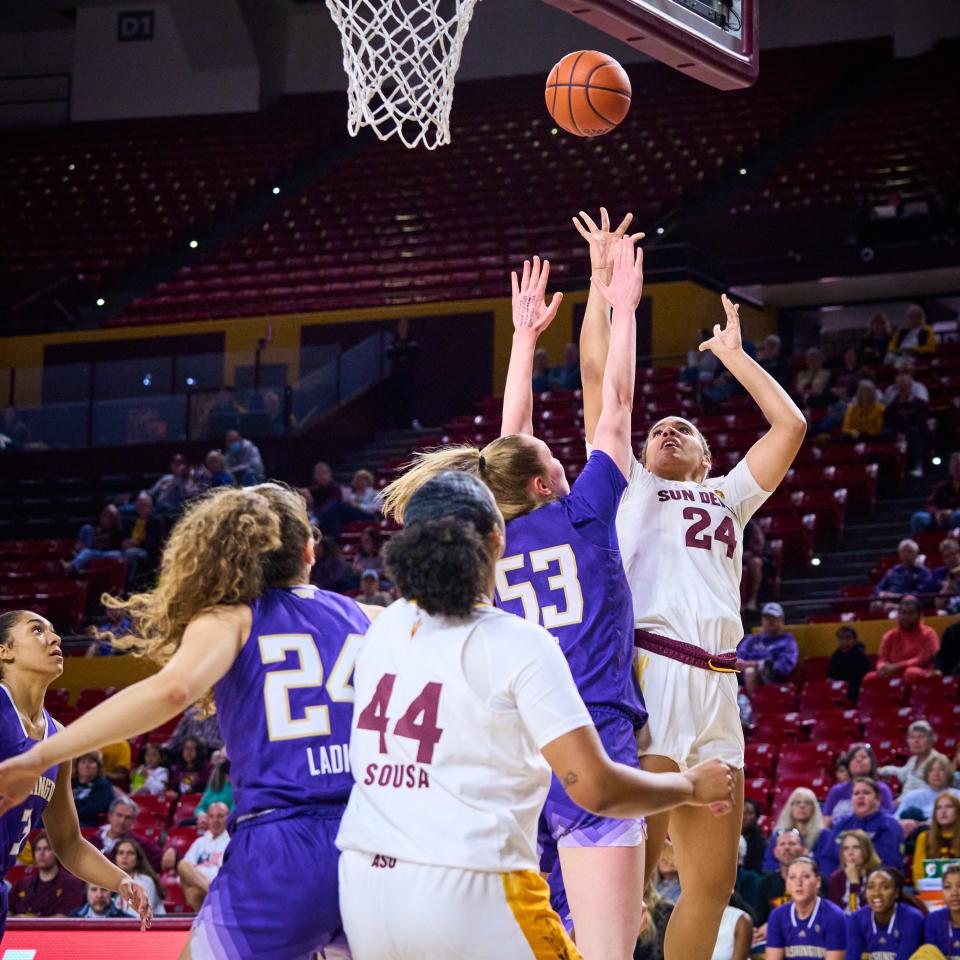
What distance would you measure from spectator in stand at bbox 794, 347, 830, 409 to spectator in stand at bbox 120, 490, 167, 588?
7.30 metres

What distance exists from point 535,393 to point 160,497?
4.73 m

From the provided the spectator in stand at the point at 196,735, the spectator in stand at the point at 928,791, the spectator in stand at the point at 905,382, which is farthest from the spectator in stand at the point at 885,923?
the spectator in stand at the point at 905,382

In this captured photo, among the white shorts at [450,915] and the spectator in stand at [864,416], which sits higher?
the spectator in stand at [864,416]

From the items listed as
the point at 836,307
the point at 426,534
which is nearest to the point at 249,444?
the point at 836,307

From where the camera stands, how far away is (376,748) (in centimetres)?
325

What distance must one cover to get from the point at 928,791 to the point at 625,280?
626 cm

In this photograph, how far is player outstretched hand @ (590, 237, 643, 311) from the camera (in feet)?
16.3

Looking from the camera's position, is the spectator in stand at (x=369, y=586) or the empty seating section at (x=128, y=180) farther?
the empty seating section at (x=128, y=180)

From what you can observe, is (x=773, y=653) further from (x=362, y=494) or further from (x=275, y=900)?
(x=275, y=900)

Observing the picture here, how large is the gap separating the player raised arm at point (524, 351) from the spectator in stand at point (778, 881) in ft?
15.8

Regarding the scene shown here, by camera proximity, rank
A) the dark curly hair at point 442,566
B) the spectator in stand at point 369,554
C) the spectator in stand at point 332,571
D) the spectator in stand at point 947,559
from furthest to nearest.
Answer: the spectator in stand at point 369,554
the spectator in stand at point 332,571
the spectator in stand at point 947,559
the dark curly hair at point 442,566

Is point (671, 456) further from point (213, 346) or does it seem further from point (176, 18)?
point (176, 18)

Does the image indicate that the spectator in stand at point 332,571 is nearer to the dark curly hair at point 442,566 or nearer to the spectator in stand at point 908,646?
the spectator in stand at point 908,646

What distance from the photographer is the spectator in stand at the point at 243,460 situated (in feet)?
58.0
